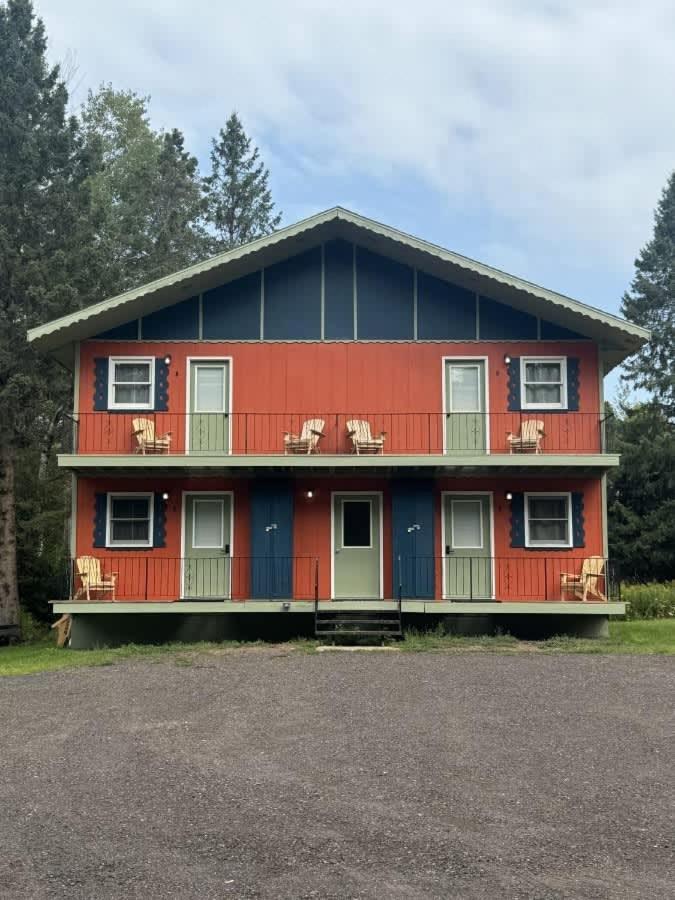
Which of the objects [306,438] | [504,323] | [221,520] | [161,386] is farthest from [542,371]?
[161,386]

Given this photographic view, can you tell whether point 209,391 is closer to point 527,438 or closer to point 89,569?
point 89,569

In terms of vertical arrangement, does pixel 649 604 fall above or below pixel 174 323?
below

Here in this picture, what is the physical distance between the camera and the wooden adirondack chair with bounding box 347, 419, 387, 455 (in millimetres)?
17375

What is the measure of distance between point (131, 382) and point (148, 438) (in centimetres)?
138

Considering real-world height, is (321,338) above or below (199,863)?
above

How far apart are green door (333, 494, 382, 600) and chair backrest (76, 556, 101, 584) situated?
15.8 feet

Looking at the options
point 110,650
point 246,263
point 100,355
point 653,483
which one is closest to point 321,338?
point 246,263

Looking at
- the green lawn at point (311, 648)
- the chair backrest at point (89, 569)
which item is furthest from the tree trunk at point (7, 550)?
the chair backrest at point (89, 569)

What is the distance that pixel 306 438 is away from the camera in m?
17.6

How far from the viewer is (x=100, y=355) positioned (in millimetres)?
18172

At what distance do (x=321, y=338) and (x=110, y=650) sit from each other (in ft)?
24.7

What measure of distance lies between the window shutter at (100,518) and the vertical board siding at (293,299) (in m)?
4.79

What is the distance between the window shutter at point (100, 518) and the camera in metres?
17.8

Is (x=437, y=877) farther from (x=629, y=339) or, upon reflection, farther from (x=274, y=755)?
(x=629, y=339)
